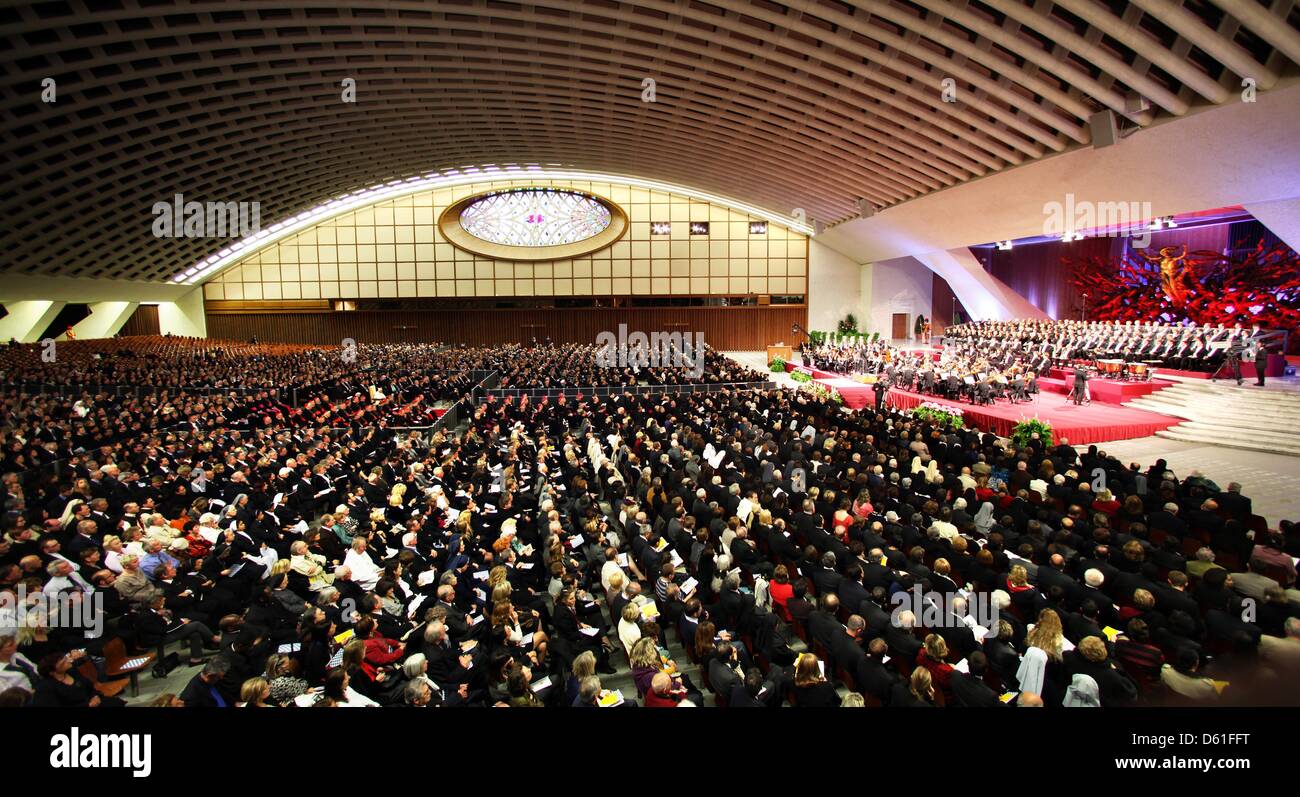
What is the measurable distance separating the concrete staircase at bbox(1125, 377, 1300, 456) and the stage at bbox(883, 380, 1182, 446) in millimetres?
493

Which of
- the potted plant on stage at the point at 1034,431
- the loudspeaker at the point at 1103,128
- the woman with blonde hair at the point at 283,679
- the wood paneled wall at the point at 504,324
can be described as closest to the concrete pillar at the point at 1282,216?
the loudspeaker at the point at 1103,128

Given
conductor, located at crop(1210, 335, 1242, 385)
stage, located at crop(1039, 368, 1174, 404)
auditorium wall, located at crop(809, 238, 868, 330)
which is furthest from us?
auditorium wall, located at crop(809, 238, 868, 330)

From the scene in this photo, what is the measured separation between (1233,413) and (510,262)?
109 ft

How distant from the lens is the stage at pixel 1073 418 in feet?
47.4

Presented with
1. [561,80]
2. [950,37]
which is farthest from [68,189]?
[950,37]

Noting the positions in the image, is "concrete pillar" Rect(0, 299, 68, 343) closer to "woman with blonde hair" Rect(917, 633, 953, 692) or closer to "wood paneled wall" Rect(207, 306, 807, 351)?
"wood paneled wall" Rect(207, 306, 807, 351)

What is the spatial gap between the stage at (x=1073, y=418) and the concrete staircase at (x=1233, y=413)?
0.49 m

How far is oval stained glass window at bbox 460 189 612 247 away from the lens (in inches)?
1503

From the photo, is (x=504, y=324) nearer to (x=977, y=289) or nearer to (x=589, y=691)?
(x=977, y=289)

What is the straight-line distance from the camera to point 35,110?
18703 millimetres

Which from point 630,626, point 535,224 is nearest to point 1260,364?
point 630,626

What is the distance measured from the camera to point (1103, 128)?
47.6ft

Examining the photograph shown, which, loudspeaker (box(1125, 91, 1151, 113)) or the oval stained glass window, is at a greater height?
the oval stained glass window

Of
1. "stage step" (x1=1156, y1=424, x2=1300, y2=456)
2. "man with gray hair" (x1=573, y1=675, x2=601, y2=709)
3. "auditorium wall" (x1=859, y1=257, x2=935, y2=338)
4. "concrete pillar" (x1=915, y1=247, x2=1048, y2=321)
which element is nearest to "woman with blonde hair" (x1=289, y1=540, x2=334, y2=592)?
"man with gray hair" (x1=573, y1=675, x2=601, y2=709)
